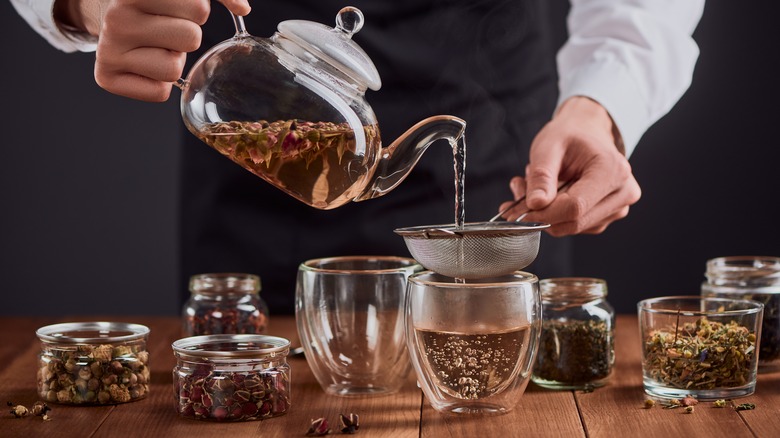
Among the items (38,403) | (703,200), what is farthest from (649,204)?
(38,403)

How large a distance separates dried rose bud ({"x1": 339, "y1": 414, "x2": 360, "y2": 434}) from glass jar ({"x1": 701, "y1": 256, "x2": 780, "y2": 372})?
692 mm

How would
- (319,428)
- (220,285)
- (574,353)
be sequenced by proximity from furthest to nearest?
(220,285), (574,353), (319,428)

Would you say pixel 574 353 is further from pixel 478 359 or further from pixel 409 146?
pixel 409 146

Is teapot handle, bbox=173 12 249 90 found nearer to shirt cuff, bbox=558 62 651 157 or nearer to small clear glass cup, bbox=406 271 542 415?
small clear glass cup, bbox=406 271 542 415

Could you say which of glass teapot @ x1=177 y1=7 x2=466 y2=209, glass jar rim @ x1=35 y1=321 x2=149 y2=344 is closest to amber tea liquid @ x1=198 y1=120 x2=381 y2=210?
glass teapot @ x1=177 y1=7 x2=466 y2=209

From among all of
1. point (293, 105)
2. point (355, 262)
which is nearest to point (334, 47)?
point (293, 105)

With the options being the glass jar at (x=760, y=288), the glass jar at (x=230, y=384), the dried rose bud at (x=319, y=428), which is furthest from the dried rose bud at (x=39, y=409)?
the glass jar at (x=760, y=288)

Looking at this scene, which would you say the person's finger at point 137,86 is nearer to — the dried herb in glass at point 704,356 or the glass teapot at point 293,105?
the glass teapot at point 293,105

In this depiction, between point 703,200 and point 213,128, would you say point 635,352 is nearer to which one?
point 213,128

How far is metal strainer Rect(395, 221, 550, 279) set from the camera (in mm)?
1389

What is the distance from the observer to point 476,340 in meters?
1.37

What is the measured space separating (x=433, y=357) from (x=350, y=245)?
79cm

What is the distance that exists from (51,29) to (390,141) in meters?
0.68

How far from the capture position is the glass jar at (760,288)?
1.63m
